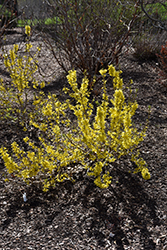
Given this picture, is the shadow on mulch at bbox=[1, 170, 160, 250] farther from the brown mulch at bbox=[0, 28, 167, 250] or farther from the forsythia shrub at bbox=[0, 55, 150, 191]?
the forsythia shrub at bbox=[0, 55, 150, 191]

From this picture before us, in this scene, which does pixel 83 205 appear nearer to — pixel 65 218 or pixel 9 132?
pixel 65 218

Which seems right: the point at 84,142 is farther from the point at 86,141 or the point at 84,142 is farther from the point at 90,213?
the point at 90,213

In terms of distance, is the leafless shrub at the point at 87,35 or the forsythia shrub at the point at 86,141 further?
the leafless shrub at the point at 87,35

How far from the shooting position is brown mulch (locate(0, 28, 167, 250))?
209 cm

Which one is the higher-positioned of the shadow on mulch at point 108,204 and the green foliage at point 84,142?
the green foliage at point 84,142

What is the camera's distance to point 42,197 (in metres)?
2.53

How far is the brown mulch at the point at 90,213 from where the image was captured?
6.86 feet

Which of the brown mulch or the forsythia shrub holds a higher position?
the forsythia shrub

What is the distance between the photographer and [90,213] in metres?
2.32

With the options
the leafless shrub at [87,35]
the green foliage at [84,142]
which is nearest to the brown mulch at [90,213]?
the green foliage at [84,142]

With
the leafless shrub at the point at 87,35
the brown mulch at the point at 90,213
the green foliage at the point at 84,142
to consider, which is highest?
the leafless shrub at the point at 87,35

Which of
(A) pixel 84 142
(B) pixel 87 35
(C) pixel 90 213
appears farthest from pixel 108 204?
(B) pixel 87 35

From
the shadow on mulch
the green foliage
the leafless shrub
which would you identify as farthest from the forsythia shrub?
the leafless shrub

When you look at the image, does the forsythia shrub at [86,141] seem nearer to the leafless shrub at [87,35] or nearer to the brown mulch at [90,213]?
the brown mulch at [90,213]
